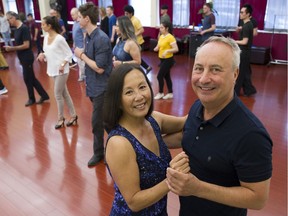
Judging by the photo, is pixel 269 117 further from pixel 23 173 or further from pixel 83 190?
pixel 23 173

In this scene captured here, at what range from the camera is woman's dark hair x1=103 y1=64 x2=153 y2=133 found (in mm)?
1343

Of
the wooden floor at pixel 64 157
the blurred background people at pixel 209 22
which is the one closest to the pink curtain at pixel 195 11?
the blurred background people at pixel 209 22

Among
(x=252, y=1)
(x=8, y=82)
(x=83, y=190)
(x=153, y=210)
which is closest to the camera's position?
(x=153, y=210)

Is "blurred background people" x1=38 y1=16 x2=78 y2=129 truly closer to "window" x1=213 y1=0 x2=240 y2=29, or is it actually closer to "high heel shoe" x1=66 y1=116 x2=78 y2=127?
"high heel shoe" x1=66 y1=116 x2=78 y2=127

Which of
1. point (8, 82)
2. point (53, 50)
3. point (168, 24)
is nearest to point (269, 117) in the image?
point (168, 24)

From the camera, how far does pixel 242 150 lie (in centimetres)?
108

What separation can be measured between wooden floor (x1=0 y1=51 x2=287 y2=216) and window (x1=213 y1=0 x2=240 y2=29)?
3125mm

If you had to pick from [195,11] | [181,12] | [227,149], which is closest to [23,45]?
[227,149]

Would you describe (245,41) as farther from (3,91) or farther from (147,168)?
(3,91)

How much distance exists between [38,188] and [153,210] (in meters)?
1.90

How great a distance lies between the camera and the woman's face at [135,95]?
1343 mm

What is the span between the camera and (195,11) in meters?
9.30

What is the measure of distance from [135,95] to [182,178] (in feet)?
1.53

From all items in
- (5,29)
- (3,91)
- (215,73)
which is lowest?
(3,91)
